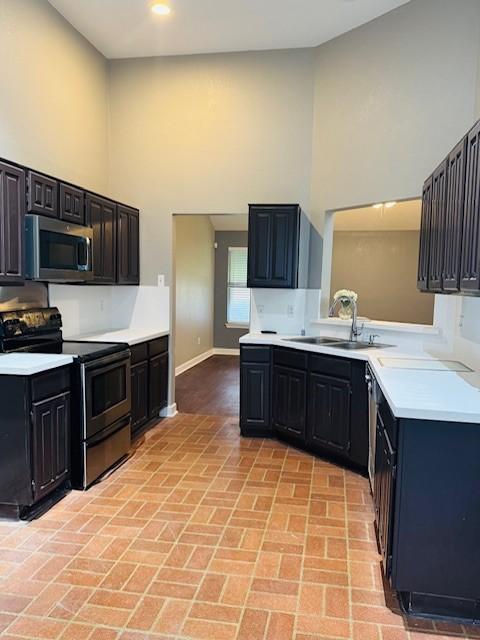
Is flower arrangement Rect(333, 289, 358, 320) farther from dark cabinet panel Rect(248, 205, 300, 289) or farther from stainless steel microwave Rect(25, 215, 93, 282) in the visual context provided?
stainless steel microwave Rect(25, 215, 93, 282)

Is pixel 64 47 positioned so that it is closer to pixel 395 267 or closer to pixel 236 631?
pixel 236 631

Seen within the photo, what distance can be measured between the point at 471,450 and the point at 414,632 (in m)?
0.81

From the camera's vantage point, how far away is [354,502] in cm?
302

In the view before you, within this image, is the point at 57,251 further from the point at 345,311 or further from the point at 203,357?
the point at 203,357

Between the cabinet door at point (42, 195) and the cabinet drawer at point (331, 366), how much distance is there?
7.72ft

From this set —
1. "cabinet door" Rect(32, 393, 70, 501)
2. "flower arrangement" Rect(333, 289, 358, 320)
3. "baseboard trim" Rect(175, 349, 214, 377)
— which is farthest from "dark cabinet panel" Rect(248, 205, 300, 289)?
"baseboard trim" Rect(175, 349, 214, 377)

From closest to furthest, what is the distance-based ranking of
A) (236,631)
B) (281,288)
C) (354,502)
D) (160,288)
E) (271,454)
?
(236,631), (354,502), (271,454), (281,288), (160,288)

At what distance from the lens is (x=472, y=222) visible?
6.87 feet

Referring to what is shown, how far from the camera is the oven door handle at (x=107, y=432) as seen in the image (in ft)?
10.4

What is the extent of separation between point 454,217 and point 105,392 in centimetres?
260

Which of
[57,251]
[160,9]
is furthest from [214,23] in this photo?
[57,251]

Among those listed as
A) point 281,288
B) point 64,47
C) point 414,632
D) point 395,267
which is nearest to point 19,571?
point 414,632

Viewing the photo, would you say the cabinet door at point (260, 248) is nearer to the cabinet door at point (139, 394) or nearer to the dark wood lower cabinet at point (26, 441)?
the cabinet door at point (139, 394)

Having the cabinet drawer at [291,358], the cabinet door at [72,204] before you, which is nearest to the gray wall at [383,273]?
the cabinet drawer at [291,358]
